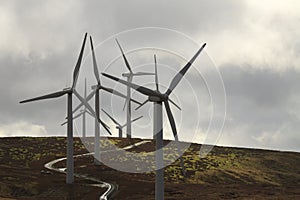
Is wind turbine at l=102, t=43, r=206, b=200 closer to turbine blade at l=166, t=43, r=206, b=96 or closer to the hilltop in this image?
turbine blade at l=166, t=43, r=206, b=96

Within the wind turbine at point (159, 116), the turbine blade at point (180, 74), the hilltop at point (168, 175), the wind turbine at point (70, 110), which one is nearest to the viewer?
the wind turbine at point (159, 116)

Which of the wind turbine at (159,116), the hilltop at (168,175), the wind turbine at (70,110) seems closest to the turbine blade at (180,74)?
the wind turbine at (159,116)

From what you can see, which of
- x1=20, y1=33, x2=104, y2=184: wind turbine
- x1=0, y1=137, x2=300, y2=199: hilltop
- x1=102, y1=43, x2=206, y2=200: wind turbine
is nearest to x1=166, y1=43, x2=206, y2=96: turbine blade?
x1=102, y1=43, x2=206, y2=200: wind turbine

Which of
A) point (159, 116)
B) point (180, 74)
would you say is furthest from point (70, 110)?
point (159, 116)

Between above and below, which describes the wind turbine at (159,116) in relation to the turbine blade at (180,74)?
below

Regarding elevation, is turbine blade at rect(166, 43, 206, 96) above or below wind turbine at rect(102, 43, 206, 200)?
above

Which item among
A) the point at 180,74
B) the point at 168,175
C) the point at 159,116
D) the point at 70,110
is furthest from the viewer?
the point at 168,175

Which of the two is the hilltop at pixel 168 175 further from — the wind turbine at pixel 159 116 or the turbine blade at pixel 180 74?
the turbine blade at pixel 180 74

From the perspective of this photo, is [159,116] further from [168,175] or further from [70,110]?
[168,175]

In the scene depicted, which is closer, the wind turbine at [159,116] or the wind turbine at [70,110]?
the wind turbine at [159,116]

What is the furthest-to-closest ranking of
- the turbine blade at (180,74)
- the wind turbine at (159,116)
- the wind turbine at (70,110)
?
the wind turbine at (70,110), the turbine blade at (180,74), the wind turbine at (159,116)

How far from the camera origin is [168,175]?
126 m

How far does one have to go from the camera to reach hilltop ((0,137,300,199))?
295ft

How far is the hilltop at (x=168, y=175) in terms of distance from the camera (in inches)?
3546
